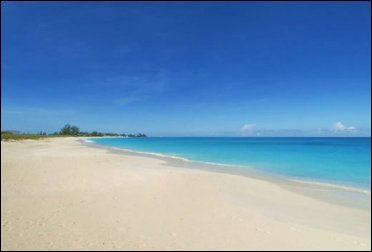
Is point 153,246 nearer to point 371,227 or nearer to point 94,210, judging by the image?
point 94,210

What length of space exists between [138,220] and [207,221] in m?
1.52

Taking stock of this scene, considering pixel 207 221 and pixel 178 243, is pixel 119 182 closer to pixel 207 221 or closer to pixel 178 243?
pixel 207 221

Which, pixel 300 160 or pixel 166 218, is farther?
pixel 300 160

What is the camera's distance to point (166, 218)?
18.9ft

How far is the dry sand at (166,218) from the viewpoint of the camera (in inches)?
182

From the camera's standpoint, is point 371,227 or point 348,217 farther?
point 348,217

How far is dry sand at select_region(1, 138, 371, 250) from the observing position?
4617 mm

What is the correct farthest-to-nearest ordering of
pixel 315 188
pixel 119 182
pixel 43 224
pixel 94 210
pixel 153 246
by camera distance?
1. pixel 315 188
2. pixel 119 182
3. pixel 94 210
4. pixel 43 224
5. pixel 153 246

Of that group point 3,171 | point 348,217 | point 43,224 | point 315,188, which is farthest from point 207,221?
point 3,171

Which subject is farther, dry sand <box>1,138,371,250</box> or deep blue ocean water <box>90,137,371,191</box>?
deep blue ocean water <box>90,137,371,191</box>

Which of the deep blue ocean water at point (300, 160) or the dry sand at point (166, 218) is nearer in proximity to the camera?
the dry sand at point (166, 218)

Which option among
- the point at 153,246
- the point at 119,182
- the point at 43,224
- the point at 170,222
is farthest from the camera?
the point at 119,182

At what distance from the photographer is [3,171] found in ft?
37.2

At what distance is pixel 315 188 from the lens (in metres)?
11.0
